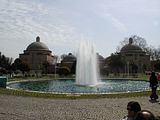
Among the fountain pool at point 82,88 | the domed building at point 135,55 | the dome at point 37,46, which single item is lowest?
the fountain pool at point 82,88

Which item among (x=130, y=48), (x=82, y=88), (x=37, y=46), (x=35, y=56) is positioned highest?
(x=37, y=46)

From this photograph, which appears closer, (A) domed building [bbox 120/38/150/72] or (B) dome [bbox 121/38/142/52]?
(B) dome [bbox 121/38/142/52]

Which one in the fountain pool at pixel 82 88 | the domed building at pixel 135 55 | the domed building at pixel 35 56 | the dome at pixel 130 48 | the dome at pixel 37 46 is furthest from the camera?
the dome at pixel 37 46

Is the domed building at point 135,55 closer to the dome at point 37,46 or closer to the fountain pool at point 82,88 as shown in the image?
the dome at point 37,46

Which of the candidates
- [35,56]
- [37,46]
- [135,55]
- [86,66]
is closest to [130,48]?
[135,55]

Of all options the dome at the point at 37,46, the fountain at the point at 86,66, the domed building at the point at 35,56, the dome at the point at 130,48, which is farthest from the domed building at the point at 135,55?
the fountain at the point at 86,66

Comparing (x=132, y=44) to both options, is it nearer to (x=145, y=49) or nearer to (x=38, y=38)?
(x=145, y=49)

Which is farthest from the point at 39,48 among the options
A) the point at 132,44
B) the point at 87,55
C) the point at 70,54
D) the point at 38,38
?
the point at 87,55

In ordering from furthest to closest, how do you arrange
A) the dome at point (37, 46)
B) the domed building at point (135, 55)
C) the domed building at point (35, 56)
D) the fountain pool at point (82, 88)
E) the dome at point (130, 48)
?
the dome at point (37, 46) → the domed building at point (35, 56) → the domed building at point (135, 55) → the dome at point (130, 48) → the fountain pool at point (82, 88)

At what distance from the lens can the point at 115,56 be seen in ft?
258

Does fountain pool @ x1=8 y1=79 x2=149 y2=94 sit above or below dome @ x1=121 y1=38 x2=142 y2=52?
below

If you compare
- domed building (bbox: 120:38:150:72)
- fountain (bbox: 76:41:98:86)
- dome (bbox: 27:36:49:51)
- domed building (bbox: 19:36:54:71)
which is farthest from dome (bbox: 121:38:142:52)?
fountain (bbox: 76:41:98:86)

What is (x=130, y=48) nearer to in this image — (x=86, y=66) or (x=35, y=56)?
(x=35, y=56)

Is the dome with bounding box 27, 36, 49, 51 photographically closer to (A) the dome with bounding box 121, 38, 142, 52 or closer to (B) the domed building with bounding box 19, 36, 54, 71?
(B) the domed building with bounding box 19, 36, 54, 71
